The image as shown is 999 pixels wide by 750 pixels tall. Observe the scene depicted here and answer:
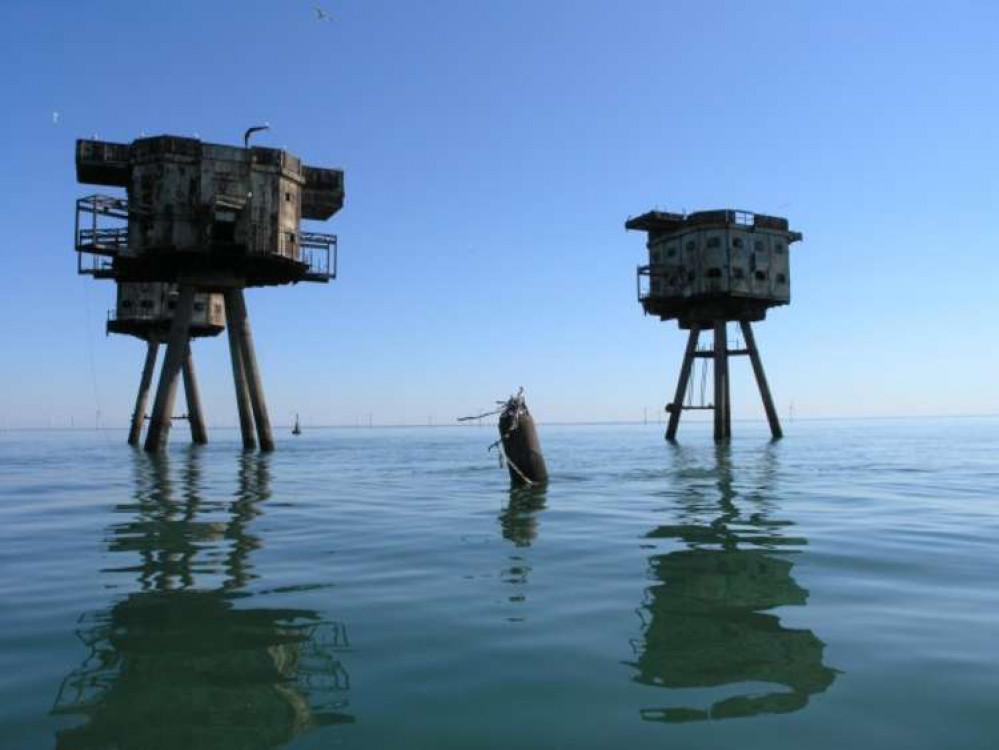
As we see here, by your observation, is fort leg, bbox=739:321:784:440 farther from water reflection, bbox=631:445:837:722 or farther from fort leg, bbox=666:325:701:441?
water reflection, bbox=631:445:837:722

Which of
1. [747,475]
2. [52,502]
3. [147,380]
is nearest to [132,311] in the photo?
[147,380]

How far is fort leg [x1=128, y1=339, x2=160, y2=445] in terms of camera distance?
162ft

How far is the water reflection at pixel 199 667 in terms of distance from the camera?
3.99 metres

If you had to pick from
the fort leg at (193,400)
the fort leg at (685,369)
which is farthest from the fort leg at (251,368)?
the fort leg at (685,369)

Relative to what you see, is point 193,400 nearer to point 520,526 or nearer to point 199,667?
point 520,526

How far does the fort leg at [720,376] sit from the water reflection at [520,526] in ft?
107

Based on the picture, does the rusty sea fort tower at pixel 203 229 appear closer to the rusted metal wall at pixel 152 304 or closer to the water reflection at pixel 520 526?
the rusted metal wall at pixel 152 304

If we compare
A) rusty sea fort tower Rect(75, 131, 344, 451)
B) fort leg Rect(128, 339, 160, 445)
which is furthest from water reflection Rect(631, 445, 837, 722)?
fort leg Rect(128, 339, 160, 445)

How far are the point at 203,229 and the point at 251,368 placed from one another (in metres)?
6.97

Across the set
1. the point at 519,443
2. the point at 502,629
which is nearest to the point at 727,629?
the point at 502,629

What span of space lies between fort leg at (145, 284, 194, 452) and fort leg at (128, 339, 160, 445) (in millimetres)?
15284

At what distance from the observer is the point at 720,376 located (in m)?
47.2

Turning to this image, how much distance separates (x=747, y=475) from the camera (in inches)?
833

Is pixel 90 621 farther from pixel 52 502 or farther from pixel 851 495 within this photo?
pixel 851 495
